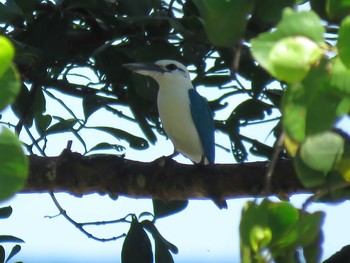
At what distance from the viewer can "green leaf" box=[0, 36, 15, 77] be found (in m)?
0.66

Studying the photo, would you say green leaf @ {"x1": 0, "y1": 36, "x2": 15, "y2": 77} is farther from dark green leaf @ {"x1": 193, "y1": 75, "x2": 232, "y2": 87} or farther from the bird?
the bird

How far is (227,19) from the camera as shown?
0.84 m

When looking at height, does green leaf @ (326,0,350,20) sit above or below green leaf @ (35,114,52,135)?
above

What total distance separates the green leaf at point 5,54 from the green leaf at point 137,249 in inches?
65.0

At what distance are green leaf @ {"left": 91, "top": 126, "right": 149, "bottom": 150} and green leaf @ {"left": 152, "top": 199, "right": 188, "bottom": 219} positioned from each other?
0.65ft

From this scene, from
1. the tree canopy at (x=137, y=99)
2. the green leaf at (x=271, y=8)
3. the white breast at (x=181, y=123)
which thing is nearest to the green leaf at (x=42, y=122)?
the tree canopy at (x=137, y=99)

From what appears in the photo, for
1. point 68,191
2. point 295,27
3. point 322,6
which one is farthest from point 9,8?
point 295,27

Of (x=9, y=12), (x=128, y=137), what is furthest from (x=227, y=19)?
(x=128, y=137)

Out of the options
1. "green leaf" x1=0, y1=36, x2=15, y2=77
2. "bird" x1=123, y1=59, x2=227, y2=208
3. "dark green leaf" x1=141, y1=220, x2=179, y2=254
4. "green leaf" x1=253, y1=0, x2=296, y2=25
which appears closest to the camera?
"green leaf" x1=0, y1=36, x2=15, y2=77

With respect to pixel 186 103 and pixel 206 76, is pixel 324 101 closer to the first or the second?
pixel 206 76

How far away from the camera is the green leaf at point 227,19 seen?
83 centimetres

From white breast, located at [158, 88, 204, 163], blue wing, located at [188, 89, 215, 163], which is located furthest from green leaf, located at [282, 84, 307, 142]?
white breast, located at [158, 88, 204, 163]

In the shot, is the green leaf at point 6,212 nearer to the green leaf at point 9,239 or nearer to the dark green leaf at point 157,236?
the green leaf at point 9,239

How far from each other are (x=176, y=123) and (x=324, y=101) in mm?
2623
